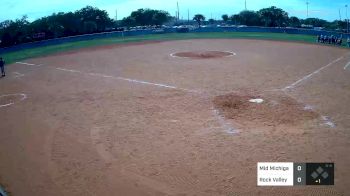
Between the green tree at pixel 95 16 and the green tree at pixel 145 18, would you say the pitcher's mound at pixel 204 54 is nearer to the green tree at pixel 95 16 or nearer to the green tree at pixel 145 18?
the green tree at pixel 95 16

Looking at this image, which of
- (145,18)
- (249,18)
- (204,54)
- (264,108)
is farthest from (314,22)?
(264,108)

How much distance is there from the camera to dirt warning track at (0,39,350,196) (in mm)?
8656

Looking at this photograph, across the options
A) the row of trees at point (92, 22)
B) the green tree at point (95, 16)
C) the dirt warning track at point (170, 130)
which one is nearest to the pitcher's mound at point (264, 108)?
the dirt warning track at point (170, 130)

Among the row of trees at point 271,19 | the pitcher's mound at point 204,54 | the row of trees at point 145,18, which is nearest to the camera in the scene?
the pitcher's mound at point 204,54

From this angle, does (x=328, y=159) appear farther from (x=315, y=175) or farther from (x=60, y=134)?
(x=60, y=134)

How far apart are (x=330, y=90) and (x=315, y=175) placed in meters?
10.0

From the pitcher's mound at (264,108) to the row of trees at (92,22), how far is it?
1706 inches

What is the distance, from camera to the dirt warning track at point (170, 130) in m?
8.66

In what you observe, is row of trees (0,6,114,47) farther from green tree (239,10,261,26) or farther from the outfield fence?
green tree (239,10,261,26)

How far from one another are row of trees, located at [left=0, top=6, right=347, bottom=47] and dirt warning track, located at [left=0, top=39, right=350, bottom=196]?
32869mm

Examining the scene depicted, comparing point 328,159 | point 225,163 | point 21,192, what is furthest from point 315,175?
point 21,192
